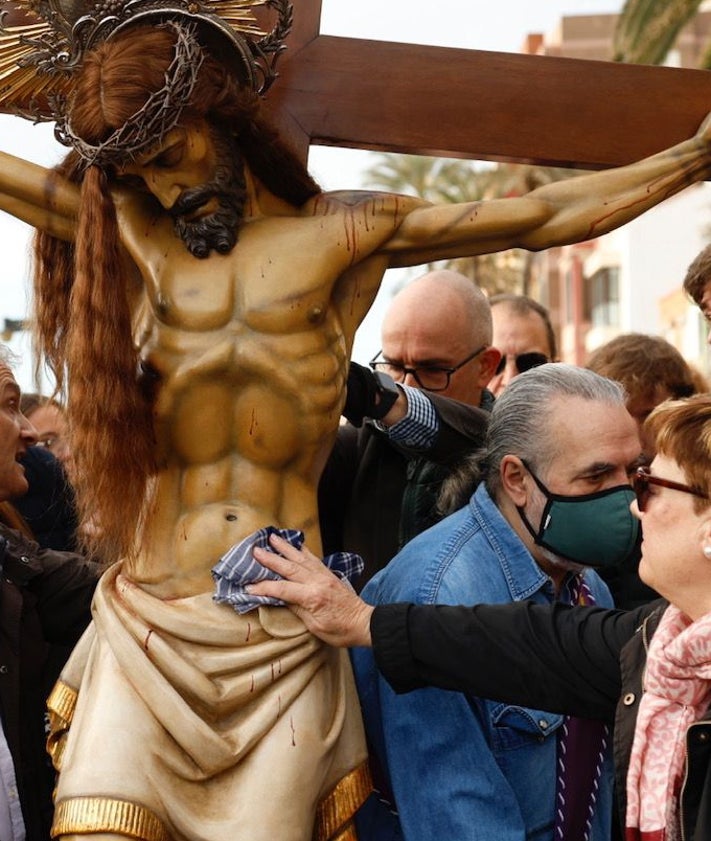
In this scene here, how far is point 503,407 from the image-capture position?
400 centimetres

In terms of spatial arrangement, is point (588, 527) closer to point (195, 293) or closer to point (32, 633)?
point (195, 293)

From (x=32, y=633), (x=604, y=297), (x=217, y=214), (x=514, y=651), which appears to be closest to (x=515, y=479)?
(x=514, y=651)

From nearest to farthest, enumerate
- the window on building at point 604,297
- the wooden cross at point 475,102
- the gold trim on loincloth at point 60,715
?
the gold trim on loincloth at point 60,715 → the wooden cross at point 475,102 → the window on building at point 604,297

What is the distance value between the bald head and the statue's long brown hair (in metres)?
1.35

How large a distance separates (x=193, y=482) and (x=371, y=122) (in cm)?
106

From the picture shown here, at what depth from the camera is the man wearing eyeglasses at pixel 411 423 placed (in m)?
4.09

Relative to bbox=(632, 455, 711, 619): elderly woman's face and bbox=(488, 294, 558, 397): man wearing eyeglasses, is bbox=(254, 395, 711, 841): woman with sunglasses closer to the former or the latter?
bbox=(632, 455, 711, 619): elderly woman's face

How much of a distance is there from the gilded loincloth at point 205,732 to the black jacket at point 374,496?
0.91 metres

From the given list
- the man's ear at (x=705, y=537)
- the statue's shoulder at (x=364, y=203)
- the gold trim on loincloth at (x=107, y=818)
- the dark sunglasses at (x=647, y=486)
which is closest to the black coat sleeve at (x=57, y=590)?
the gold trim on loincloth at (x=107, y=818)

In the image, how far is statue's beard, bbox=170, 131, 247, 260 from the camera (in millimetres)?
3521

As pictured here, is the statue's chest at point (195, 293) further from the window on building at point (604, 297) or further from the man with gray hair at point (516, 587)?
the window on building at point (604, 297)

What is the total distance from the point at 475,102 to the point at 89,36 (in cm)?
108

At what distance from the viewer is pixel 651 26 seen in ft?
49.1

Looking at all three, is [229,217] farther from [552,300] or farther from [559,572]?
[552,300]
